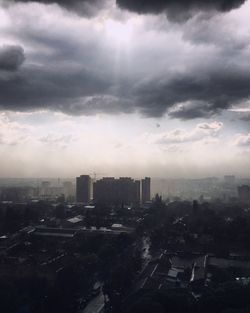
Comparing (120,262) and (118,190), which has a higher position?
(118,190)

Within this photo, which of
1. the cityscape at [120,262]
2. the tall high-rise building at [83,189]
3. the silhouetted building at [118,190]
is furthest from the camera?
the tall high-rise building at [83,189]

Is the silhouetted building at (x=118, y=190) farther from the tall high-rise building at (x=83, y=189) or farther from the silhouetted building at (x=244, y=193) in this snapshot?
the silhouetted building at (x=244, y=193)

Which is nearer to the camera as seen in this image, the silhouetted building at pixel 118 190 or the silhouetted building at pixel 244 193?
the silhouetted building at pixel 118 190

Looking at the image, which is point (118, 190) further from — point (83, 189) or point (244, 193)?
point (244, 193)

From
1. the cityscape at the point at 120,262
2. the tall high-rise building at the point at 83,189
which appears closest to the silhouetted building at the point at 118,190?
the tall high-rise building at the point at 83,189

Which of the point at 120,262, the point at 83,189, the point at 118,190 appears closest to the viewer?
the point at 120,262

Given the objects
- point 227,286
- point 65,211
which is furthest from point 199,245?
point 65,211

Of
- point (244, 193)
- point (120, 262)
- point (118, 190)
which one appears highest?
point (118, 190)

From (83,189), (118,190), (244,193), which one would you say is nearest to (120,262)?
(118,190)

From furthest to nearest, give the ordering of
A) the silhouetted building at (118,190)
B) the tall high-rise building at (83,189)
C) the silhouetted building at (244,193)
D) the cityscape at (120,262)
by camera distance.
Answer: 1. the silhouetted building at (244,193)
2. the tall high-rise building at (83,189)
3. the silhouetted building at (118,190)
4. the cityscape at (120,262)

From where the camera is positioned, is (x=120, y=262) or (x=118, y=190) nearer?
(x=120, y=262)
